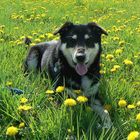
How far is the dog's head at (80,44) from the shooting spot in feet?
14.3

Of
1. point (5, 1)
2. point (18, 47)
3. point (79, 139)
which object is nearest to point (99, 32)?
point (18, 47)

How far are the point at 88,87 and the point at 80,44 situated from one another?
506 millimetres

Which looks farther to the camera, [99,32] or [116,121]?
[99,32]

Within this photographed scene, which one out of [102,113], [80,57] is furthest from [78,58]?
[102,113]

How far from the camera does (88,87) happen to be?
175 inches

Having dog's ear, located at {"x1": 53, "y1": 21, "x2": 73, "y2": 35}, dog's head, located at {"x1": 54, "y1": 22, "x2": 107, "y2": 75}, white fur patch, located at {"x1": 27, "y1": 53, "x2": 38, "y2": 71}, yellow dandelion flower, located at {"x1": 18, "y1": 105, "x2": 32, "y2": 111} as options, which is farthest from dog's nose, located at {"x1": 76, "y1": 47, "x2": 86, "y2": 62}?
white fur patch, located at {"x1": 27, "y1": 53, "x2": 38, "y2": 71}

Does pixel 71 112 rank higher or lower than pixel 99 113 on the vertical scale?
higher

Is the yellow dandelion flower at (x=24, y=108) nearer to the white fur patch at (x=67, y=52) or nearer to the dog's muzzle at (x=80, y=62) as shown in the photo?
the dog's muzzle at (x=80, y=62)

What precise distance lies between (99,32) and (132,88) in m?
0.87

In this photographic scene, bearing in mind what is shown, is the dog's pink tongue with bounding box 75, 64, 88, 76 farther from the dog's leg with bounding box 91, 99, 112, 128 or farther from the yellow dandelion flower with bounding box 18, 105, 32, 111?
the yellow dandelion flower with bounding box 18, 105, 32, 111

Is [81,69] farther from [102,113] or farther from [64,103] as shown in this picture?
[64,103]

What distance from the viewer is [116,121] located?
3545 mm

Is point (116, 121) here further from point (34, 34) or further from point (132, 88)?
point (34, 34)

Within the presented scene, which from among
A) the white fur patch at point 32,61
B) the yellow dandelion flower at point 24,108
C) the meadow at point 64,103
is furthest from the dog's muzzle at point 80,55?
the white fur patch at point 32,61
